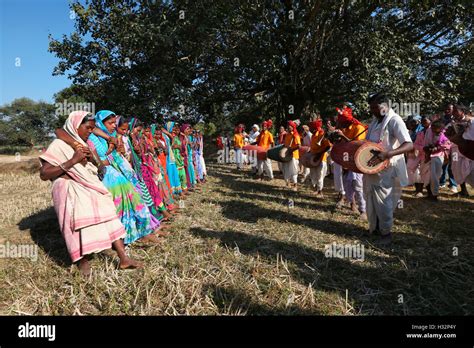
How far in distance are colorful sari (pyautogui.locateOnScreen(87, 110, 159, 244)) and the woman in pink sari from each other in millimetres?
504

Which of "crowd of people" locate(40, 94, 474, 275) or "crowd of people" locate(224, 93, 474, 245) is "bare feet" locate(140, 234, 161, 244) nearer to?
"crowd of people" locate(40, 94, 474, 275)

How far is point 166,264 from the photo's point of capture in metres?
3.59

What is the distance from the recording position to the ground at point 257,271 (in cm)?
279

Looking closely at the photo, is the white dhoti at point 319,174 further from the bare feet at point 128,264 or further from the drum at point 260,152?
the bare feet at point 128,264

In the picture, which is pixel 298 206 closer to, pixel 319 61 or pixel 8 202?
pixel 8 202

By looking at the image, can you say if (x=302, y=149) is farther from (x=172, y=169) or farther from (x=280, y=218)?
(x=172, y=169)

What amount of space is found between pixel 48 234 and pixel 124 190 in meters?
1.73

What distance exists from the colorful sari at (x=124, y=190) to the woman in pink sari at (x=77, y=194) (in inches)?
19.8

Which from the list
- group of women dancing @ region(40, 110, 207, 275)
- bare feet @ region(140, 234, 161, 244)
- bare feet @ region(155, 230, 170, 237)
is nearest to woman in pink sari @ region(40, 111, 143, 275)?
group of women dancing @ region(40, 110, 207, 275)

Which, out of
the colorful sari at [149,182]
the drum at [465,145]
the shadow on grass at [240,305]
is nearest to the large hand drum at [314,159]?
Answer: the drum at [465,145]

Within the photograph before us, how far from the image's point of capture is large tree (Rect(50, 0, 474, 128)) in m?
10.5

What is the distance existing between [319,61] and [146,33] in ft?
20.8

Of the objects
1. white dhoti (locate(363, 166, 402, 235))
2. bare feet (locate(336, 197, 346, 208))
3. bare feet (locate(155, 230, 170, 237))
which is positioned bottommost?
bare feet (locate(155, 230, 170, 237))

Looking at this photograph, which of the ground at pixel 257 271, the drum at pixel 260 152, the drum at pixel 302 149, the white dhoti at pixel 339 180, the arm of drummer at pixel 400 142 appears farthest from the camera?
the drum at pixel 260 152
